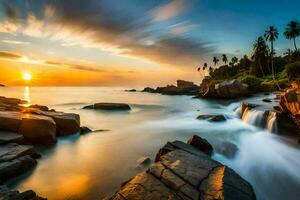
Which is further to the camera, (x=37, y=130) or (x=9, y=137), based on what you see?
(x=37, y=130)

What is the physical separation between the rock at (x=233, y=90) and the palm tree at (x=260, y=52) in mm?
23046

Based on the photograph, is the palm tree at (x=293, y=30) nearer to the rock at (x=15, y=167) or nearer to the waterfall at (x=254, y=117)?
the waterfall at (x=254, y=117)

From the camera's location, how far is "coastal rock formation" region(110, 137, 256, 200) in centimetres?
642

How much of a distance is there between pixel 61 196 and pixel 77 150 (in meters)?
6.67

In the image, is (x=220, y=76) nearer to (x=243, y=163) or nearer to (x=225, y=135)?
(x=225, y=135)

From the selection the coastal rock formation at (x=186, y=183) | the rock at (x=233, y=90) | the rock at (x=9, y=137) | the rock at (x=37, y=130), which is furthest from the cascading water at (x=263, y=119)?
the rock at (x=233, y=90)

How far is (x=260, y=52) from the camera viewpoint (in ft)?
243

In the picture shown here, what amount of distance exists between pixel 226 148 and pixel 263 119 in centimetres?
894

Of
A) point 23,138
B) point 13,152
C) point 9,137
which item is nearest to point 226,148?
point 13,152

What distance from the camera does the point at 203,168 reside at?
8.15m

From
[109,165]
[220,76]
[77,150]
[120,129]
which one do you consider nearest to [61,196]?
[109,165]

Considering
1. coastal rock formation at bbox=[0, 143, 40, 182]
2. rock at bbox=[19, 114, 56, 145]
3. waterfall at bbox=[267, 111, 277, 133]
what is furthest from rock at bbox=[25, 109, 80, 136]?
waterfall at bbox=[267, 111, 277, 133]

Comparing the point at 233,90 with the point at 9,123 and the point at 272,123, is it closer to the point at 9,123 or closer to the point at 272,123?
the point at 272,123

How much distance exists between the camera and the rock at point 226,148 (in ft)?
47.5
